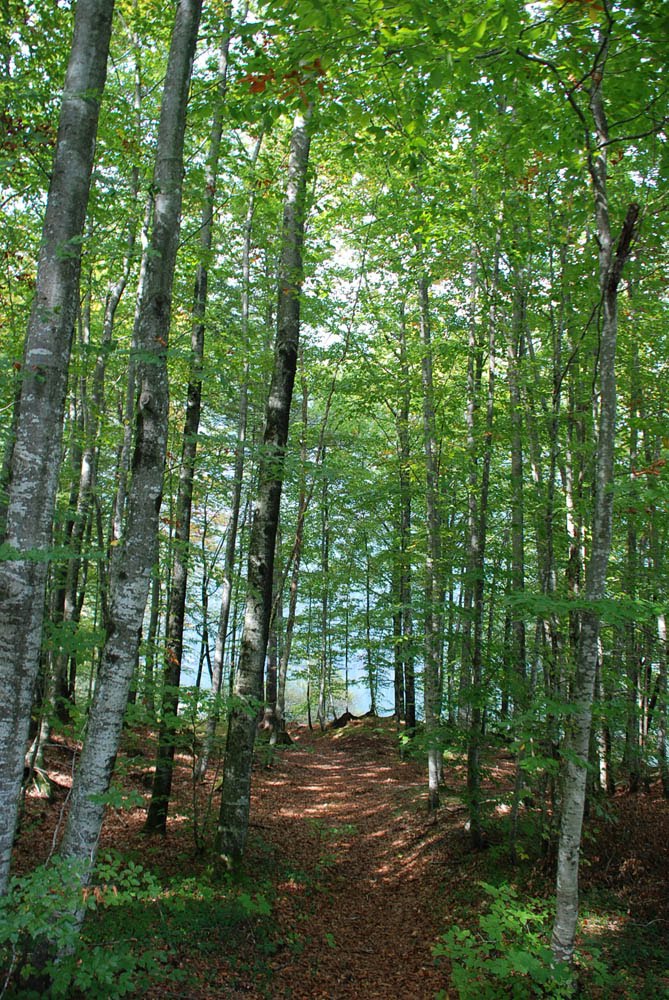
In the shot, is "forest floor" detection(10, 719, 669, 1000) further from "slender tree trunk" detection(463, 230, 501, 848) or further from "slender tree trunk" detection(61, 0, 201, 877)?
"slender tree trunk" detection(61, 0, 201, 877)

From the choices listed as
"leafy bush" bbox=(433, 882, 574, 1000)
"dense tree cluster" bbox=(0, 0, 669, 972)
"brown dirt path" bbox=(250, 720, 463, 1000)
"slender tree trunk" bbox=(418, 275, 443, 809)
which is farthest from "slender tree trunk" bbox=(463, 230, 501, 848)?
"leafy bush" bbox=(433, 882, 574, 1000)

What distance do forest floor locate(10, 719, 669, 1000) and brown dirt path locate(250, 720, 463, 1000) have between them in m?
0.02

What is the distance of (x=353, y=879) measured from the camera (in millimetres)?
7945

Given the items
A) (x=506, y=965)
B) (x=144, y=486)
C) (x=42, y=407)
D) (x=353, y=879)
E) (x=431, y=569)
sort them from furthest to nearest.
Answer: (x=431, y=569)
(x=353, y=879)
(x=144, y=486)
(x=506, y=965)
(x=42, y=407)

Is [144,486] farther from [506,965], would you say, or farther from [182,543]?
[506,965]

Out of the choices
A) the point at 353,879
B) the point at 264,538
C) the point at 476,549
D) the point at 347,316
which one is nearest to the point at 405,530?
the point at 347,316

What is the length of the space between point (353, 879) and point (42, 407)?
7.71 m

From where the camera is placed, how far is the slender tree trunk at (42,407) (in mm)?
3699

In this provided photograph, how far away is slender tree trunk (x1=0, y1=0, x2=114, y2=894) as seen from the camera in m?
3.70

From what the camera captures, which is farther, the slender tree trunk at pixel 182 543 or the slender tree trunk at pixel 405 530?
the slender tree trunk at pixel 405 530

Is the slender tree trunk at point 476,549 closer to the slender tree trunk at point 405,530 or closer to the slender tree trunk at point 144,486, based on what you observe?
the slender tree trunk at point 405,530

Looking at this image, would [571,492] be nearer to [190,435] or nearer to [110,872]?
[190,435]

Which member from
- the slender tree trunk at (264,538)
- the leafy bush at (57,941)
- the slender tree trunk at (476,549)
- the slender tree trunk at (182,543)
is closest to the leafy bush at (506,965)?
the slender tree trunk at (476,549)

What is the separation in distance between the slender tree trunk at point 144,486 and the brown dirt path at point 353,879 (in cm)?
300
